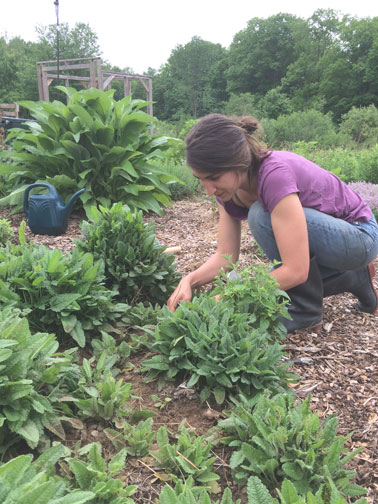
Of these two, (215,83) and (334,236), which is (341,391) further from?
(215,83)

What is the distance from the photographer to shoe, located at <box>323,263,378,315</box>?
8.48 feet

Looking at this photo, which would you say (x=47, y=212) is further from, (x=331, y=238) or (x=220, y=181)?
(x=331, y=238)

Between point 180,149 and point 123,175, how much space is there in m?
4.86

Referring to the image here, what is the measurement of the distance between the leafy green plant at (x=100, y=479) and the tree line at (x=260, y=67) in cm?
2732

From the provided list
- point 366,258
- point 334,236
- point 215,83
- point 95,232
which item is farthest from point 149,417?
point 215,83

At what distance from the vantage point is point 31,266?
6.70ft

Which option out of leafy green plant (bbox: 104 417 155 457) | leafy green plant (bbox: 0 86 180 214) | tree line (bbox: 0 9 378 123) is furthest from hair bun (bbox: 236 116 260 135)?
tree line (bbox: 0 9 378 123)

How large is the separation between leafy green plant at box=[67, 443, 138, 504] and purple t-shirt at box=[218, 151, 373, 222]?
131 cm

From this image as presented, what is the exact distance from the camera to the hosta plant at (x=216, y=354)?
5.61 feet

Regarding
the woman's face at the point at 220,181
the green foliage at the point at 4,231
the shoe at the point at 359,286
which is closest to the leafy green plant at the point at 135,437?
the woman's face at the point at 220,181

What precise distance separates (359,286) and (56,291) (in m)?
1.79

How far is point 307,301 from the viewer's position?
2.40 metres

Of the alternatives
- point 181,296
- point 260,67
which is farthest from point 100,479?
point 260,67

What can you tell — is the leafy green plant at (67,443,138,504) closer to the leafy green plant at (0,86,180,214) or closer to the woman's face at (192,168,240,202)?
the woman's face at (192,168,240,202)
